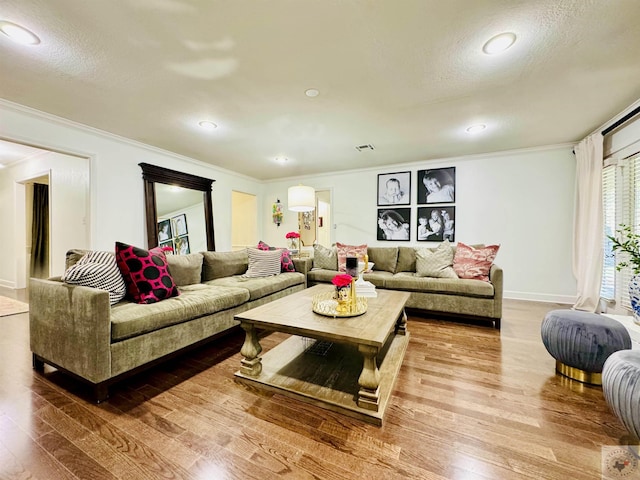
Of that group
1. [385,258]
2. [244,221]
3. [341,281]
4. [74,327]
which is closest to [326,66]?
[341,281]

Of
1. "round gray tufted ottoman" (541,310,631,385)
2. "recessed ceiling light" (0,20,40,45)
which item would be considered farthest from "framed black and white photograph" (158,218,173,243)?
"round gray tufted ottoman" (541,310,631,385)

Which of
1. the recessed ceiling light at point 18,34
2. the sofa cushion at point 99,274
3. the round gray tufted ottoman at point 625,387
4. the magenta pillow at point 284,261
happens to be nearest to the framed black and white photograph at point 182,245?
the magenta pillow at point 284,261

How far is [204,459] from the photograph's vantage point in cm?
117

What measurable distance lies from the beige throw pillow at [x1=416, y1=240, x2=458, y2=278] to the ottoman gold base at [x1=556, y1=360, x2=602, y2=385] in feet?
4.97

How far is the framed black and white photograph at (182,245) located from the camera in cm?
443

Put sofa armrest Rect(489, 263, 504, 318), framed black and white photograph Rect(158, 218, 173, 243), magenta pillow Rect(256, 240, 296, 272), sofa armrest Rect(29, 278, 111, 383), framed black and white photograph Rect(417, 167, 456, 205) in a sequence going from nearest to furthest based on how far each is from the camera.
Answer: sofa armrest Rect(29, 278, 111, 383), sofa armrest Rect(489, 263, 504, 318), magenta pillow Rect(256, 240, 296, 272), framed black and white photograph Rect(158, 218, 173, 243), framed black and white photograph Rect(417, 167, 456, 205)

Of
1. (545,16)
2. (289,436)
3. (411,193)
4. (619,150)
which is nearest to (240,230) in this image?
(411,193)

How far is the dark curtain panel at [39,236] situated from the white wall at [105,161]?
1167 mm

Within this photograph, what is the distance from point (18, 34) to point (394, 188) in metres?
4.83

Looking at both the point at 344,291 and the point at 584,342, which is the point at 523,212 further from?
the point at 344,291

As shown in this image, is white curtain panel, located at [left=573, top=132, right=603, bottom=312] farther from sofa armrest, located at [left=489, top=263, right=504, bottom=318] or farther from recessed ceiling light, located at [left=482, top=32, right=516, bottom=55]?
recessed ceiling light, located at [left=482, top=32, right=516, bottom=55]

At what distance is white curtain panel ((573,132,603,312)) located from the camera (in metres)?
3.38

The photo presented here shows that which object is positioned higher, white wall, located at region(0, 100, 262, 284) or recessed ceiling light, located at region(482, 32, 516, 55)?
recessed ceiling light, located at region(482, 32, 516, 55)

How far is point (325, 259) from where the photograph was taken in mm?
4266
